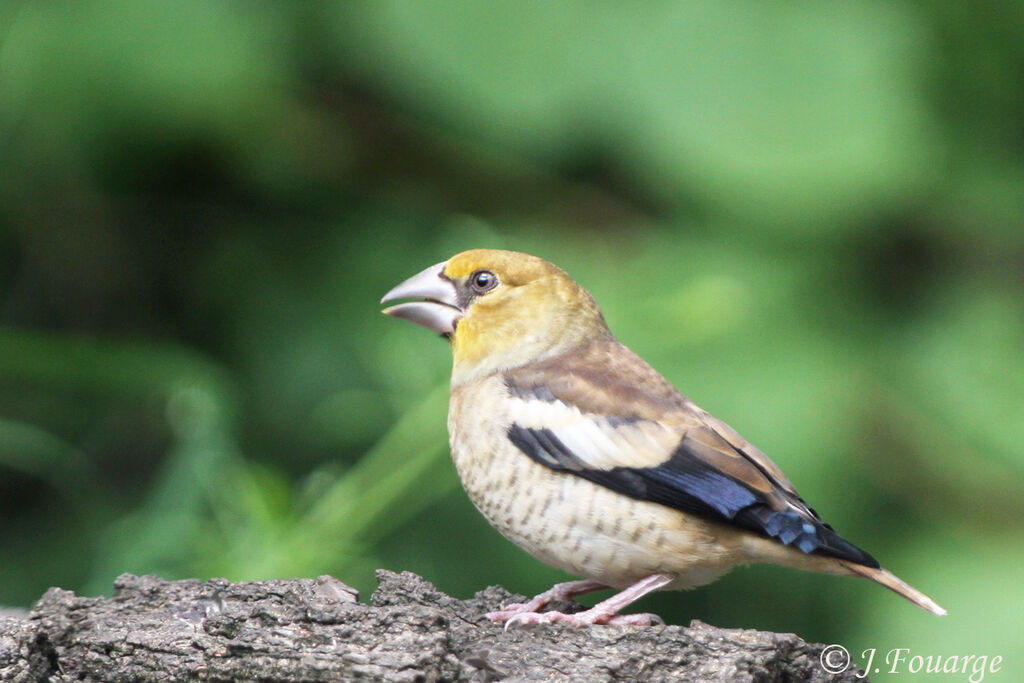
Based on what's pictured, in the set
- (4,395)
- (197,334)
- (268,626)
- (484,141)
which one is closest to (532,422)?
(268,626)

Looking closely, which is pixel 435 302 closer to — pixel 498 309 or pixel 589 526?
pixel 498 309

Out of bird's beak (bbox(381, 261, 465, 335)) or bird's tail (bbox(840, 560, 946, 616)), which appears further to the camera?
bird's beak (bbox(381, 261, 465, 335))

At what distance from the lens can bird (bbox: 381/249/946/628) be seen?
273 centimetres

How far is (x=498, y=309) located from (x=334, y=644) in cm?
121

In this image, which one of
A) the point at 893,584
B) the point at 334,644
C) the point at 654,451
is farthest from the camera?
the point at 654,451

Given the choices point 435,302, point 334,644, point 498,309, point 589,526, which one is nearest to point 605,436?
point 589,526

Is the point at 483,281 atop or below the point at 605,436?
atop

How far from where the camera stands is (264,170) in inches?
186

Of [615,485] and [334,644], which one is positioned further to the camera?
[615,485]

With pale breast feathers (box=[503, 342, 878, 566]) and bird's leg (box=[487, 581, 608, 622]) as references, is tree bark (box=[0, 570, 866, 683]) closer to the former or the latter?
bird's leg (box=[487, 581, 608, 622])

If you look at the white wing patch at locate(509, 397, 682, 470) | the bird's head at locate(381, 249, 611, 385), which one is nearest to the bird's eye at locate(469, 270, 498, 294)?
the bird's head at locate(381, 249, 611, 385)

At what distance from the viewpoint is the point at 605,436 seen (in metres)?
2.89

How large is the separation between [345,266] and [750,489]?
2247 millimetres

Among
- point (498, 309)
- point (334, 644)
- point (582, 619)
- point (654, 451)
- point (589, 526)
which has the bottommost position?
point (334, 644)
